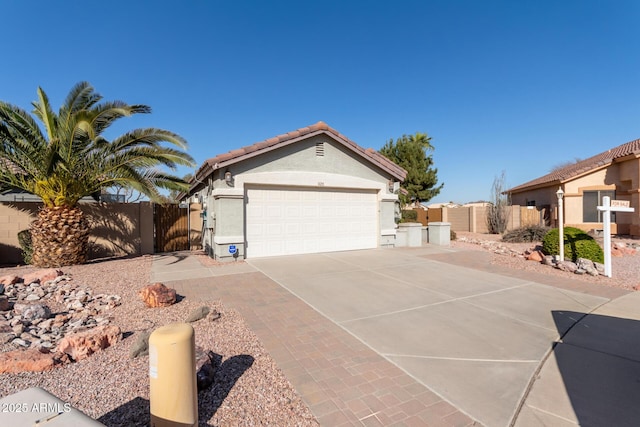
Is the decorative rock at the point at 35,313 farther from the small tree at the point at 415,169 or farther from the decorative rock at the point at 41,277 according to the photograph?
the small tree at the point at 415,169

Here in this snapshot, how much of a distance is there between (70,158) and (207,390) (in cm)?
1000

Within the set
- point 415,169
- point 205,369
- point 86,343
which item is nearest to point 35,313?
point 86,343

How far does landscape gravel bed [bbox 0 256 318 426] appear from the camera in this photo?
287cm

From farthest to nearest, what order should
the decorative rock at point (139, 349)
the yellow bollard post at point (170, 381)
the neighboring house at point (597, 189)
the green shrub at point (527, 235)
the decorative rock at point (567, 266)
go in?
the neighboring house at point (597, 189) < the green shrub at point (527, 235) < the decorative rock at point (567, 266) < the decorative rock at point (139, 349) < the yellow bollard post at point (170, 381)

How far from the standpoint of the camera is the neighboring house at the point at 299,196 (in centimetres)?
1060

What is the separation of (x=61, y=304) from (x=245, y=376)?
5.08 metres

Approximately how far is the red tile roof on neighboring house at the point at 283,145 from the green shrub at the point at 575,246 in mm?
5924

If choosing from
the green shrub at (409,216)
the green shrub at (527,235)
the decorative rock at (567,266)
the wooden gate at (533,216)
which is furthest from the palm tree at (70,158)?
the wooden gate at (533,216)

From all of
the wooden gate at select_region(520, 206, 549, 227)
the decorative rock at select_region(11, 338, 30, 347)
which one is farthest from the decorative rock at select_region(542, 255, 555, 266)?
the wooden gate at select_region(520, 206, 549, 227)

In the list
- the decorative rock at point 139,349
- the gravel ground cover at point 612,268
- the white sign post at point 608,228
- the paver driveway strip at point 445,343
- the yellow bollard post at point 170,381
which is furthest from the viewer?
the white sign post at point 608,228

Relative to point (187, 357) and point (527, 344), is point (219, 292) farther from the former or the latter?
point (527, 344)

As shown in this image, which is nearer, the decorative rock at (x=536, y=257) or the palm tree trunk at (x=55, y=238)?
the palm tree trunk at (x=55, y=238)

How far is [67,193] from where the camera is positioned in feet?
33.1

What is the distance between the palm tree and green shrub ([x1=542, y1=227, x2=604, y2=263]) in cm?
1261
